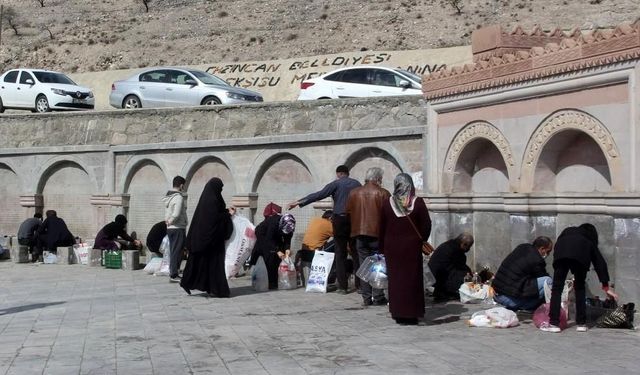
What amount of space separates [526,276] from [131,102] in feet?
55.1

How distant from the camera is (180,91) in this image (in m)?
24.3

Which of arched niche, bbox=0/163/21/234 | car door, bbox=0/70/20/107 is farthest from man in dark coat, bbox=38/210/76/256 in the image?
car door, bbox=0/70/20/107

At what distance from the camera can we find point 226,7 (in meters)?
55.5

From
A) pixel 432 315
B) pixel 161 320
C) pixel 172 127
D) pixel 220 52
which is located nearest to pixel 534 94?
pixel 432 315

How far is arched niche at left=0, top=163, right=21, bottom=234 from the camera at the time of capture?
23.1 meters

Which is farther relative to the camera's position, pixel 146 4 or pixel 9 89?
pixel 146 4

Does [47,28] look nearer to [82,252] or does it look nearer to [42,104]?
[42,104]

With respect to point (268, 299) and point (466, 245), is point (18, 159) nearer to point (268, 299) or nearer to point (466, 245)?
point (268, 299)

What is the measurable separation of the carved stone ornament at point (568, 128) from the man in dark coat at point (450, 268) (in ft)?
4.50

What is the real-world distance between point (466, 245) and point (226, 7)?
44.9m

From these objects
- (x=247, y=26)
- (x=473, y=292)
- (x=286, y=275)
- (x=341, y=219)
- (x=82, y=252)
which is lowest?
(x=473, y=292)

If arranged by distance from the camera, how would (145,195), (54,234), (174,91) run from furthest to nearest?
(174,91), (145,195), (54,234)

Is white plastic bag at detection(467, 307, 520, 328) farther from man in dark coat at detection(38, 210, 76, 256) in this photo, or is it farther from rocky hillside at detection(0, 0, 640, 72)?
rocky hillside at detection(0, 0, 640, 72)

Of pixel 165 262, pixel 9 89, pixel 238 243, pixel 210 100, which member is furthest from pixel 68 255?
pixel 9 89
